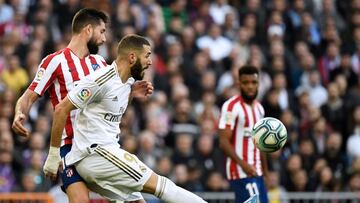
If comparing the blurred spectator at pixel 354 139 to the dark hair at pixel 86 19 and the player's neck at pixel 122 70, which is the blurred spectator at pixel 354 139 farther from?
the player's neck at pixel 122 70

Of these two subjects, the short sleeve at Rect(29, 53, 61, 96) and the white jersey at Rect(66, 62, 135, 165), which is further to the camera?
the short sleeve at Rect(29, 53, 61, 96)

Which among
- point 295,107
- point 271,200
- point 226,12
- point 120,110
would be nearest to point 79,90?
point 120,110

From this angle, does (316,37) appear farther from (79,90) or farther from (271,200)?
(79,90)

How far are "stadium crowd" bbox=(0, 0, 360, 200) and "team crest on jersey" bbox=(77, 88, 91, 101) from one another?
537cm

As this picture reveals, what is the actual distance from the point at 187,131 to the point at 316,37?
496 centimetres

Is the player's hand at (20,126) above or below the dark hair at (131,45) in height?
below

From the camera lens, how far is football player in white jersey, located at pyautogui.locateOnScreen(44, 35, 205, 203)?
399 inches

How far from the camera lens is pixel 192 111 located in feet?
59.6

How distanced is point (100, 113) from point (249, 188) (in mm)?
3133

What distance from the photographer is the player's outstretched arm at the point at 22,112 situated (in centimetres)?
1018

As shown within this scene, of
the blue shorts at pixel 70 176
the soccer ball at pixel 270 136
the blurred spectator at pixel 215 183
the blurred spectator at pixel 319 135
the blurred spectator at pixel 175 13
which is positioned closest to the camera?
the blue shorts at pixel 70 176

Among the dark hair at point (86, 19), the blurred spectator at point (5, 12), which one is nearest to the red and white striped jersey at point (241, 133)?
the dark hair at point (86, 19)

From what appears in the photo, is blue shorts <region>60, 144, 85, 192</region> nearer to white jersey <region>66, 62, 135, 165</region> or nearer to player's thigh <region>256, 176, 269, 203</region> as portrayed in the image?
A: white jersey <region>66, 62, 135, 165</region>

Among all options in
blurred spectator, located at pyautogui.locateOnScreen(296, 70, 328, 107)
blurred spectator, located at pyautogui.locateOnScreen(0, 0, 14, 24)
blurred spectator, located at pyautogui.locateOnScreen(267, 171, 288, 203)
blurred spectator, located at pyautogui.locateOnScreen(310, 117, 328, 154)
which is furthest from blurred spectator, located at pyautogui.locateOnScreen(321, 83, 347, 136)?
blurred spectator, located at pyautogui.locateOnScreen(0, 0, 14, 24)
